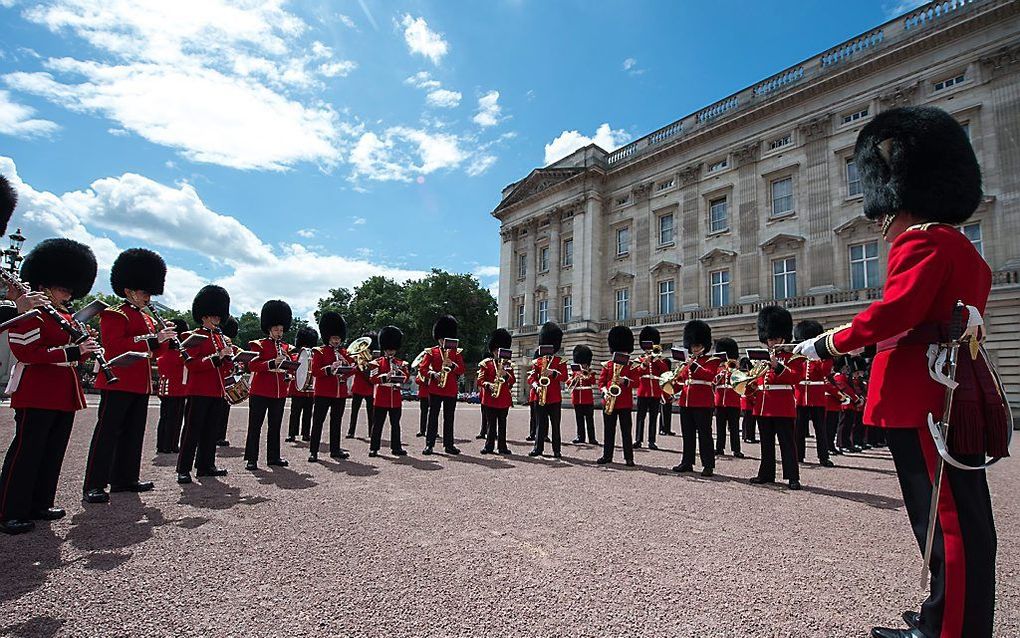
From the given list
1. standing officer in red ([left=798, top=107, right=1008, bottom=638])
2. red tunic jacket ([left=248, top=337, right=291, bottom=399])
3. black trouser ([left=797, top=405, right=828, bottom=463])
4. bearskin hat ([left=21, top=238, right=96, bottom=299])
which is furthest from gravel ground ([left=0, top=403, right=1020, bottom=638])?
black trouser ([left=797, top=405, right=828, bottom=463])

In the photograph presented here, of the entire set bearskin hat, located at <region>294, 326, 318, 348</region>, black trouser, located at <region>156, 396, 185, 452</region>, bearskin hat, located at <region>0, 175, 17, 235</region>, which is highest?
bearskin hat, located at <region>0, 175, 17, 235</region>

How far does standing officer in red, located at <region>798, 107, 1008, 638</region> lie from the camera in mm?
2193

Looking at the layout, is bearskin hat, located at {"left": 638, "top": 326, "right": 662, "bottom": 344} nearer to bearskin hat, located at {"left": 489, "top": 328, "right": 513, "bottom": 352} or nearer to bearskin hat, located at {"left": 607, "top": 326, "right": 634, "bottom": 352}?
bearskin hat, located at {"left": 607, "top": 326, "right": 634, "bottom": 352}

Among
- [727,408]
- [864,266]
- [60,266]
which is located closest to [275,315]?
[60,266]

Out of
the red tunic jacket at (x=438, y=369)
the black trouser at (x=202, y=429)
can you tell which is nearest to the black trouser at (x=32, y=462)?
the black trouser at (x=202, y=429)

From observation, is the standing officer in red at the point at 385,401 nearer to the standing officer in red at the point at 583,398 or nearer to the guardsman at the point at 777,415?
the standing officer in red at the point at 583,398

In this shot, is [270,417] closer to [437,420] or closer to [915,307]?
[437,420]

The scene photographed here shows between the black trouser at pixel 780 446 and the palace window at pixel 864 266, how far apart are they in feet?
63.1

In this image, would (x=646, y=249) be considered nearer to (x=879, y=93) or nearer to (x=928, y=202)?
(x=879, y=93)

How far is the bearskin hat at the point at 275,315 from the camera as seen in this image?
8750 mm

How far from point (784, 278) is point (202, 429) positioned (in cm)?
2510

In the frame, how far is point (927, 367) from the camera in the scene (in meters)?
2.46

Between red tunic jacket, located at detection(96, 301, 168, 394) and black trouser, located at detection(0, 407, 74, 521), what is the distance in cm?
63

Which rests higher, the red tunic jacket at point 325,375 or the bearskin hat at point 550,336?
the bearskin hat at point 550,336
